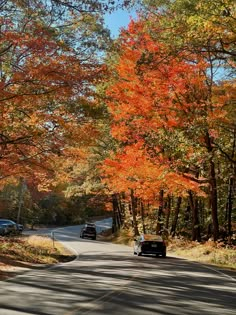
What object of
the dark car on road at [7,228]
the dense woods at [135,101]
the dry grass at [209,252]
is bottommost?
the dry grass at [209,252]

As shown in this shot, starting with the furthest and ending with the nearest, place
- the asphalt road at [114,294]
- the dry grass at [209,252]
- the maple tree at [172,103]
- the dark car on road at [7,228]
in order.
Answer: the dark car on road at [7,228] → the dry grass at [209,252] → the maple tree at [172,103] → the asphalt road at [114,294]

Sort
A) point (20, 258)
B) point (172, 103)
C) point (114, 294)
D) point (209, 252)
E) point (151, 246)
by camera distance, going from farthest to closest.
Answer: point (209, 252) → point (151, 246) → point (172, 103) → point (20, 258) → point (114, 294)

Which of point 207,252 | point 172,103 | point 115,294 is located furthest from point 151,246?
point 115,294

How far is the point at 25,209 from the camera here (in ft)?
230

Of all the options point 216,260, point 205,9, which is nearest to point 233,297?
point 205,9

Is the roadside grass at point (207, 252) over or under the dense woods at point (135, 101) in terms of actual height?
under

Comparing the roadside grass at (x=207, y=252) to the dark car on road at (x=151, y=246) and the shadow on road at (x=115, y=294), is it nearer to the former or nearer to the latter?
the dark car on road at (x=151, y=246)

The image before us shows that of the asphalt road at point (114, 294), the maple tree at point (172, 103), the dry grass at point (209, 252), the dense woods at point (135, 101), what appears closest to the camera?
the asphalt road at point (114, 294)

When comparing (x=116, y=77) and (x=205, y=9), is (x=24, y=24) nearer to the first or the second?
(x=205, y=9)

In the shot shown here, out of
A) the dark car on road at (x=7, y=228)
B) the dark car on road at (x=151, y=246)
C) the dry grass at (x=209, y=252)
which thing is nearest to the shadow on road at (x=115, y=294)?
the dry grass at (x=209, y=252)

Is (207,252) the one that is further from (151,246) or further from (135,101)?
(135,101)

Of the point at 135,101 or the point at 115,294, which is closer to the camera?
the point at 115,294

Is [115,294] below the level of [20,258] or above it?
below

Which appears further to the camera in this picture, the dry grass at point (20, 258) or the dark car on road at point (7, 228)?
the dark car on road at point (7, 228)
